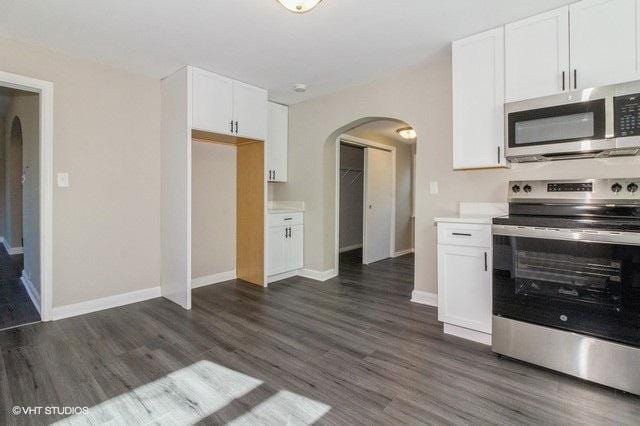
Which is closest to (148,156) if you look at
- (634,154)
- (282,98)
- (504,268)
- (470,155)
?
(282,98)

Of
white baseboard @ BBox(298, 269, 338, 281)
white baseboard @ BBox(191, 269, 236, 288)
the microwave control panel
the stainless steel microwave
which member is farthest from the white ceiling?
white baseboard @ BBox(298, 269, 338, 281)

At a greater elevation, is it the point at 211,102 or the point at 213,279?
the point at 211,102

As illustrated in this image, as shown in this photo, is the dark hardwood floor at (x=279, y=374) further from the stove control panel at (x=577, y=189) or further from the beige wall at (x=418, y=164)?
the stove control panel at (x=577, y=189)

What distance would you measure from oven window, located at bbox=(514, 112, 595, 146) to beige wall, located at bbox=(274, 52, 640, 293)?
1.11ft

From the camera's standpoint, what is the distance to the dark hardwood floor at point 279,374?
1605 mm

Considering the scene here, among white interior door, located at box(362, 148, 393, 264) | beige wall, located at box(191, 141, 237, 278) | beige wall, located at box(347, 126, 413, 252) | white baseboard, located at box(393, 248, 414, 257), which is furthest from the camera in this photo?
beige wall, located at box(347, 126, 413, 252)

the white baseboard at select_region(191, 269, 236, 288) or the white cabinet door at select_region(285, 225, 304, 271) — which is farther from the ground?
the white cabinet door at select_region(285, 225, 304, 271)

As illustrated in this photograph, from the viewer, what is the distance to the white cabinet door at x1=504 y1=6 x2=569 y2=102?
213 cm

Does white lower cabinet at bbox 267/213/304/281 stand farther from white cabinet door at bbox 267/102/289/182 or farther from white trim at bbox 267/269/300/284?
white cabinet door at bbox 267/102/289/182

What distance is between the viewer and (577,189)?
2182 mm

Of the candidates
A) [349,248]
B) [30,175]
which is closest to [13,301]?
[30,175]

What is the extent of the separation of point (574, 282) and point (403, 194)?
4.36m

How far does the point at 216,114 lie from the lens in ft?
10.8

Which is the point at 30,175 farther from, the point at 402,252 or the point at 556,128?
the point at 402,252
